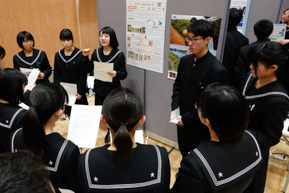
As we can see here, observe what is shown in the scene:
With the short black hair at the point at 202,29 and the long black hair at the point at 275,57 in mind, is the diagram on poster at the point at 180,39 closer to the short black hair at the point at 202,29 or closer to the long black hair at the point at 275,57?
the short black hair at the point at 202,29

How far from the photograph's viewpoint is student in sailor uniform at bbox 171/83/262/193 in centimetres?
89

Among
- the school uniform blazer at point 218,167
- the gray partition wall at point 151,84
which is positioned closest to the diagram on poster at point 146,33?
the gray partition wall at point 151,84

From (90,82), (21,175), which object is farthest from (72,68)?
(21,175)

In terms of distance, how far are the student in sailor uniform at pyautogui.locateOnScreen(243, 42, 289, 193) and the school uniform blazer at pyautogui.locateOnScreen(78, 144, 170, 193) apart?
2.83 feet

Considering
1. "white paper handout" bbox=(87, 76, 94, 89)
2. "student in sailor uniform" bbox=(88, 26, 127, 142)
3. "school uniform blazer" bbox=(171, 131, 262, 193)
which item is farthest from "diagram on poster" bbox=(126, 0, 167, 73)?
"school uniform blazer" bbox=(171, 131, 262, 193)

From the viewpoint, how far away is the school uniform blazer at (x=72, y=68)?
9.06ft

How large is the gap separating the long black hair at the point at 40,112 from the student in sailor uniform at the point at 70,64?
1551mm

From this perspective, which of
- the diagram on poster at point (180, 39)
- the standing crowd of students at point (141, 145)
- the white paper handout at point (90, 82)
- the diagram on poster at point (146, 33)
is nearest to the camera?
the standing crowd of students at point (141, 145)

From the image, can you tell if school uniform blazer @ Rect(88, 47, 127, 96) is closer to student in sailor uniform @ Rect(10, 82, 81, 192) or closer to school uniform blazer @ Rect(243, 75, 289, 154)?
student in sailor uniform @ Rect(10, 82, 81, 192)

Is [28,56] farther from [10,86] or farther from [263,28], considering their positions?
[263,28]

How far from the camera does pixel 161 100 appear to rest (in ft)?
9.11

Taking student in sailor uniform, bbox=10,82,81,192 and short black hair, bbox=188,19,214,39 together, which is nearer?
student in sailor uniform, bbox=10,82,81,192

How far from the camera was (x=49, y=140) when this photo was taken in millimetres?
1113

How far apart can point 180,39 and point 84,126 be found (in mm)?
1487
